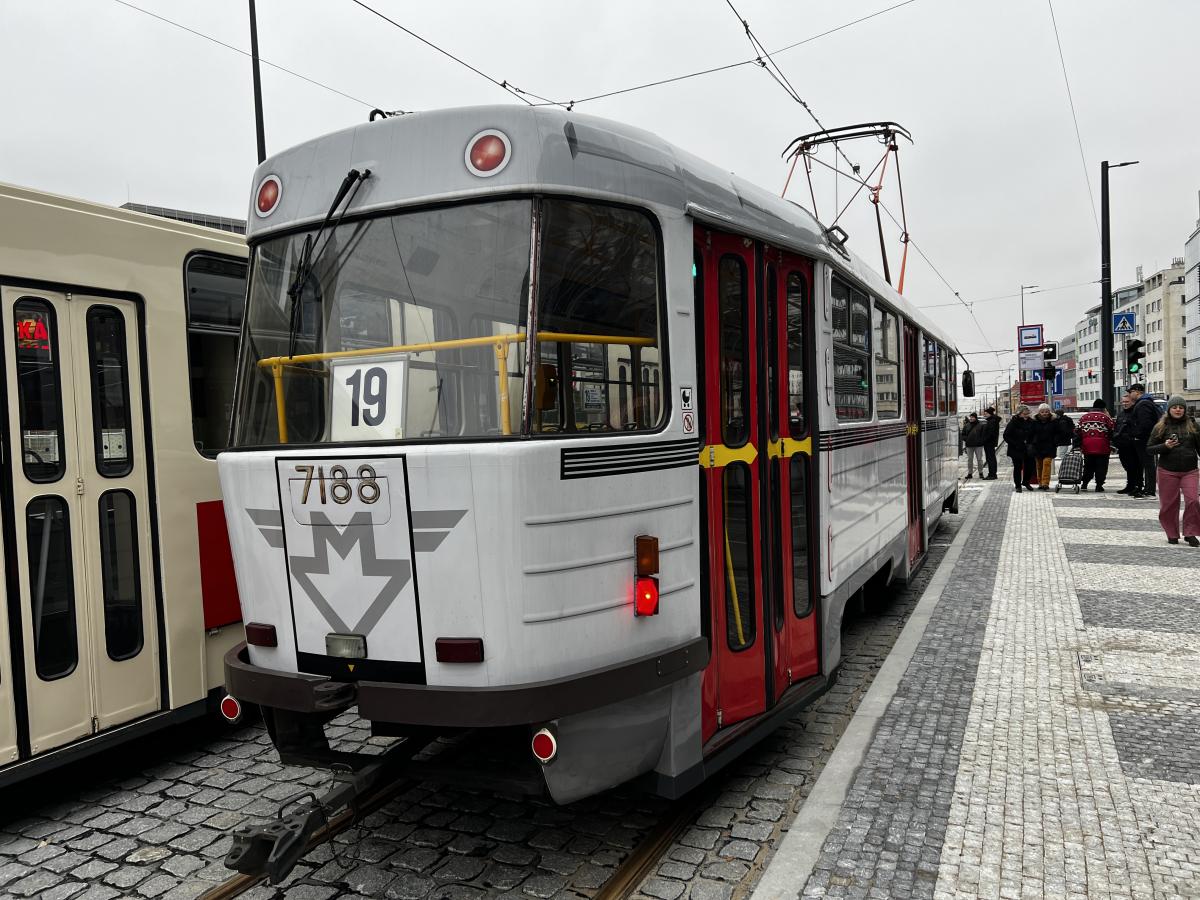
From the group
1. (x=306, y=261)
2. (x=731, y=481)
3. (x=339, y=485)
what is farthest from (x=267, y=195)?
(x=731, y=481)

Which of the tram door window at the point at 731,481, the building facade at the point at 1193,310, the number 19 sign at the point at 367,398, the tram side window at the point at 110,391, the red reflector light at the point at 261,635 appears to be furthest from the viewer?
the building facade at the point at 1193,310

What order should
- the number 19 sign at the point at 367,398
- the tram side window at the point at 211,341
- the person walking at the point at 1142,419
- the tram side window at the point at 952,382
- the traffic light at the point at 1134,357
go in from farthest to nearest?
the traffic light at the point at 1134,357, the person walking at the point at 1142,419, the tram side window at the point at 952,382, the tram side window at the point at 211,341, the number 19 sign at the point at 367,398

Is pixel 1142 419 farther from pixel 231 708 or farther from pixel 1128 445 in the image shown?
pixel 231 708

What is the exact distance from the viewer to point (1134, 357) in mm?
18391

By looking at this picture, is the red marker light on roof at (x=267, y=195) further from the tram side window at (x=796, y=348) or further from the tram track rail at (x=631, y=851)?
the tram side window at (x=796, y=348)

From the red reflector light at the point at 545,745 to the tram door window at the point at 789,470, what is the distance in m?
1.64

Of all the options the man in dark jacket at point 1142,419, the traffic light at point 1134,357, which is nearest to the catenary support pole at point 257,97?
the man in dark jacket at point 1142,419

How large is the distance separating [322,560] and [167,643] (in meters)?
2.00

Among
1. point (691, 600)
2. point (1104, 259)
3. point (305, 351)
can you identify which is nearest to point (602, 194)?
point (305, 351)

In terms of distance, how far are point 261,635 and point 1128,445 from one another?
640 inches

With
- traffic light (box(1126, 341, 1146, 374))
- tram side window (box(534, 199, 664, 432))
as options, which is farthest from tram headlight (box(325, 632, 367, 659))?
traffic light (box(1126, 341, 1146, 374))

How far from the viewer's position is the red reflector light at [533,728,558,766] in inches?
130

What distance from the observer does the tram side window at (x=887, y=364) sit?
7207 mm

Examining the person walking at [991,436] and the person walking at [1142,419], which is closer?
the person walking at [1142,419]
